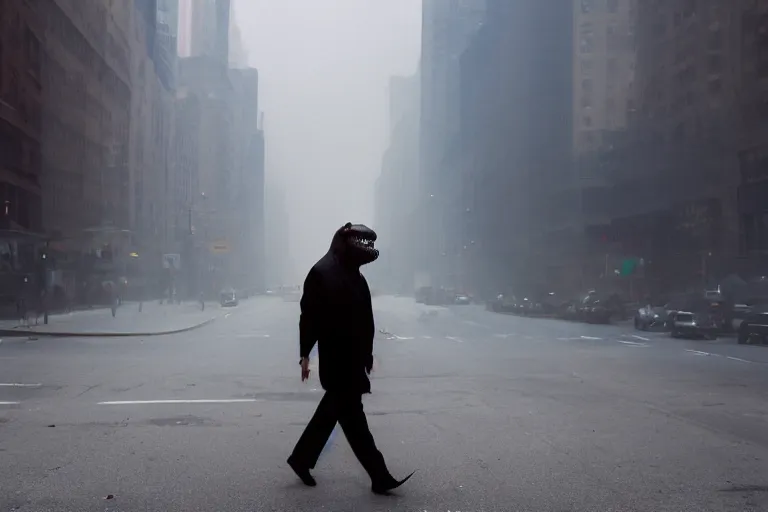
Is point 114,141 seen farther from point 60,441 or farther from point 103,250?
point 60,441

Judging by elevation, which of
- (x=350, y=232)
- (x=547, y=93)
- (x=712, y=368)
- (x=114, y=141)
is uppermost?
(x=547, y=93)

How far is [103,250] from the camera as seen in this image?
68625mm

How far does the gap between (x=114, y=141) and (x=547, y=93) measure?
54.5m

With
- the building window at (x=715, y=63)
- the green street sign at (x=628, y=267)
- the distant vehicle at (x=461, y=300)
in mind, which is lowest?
the distant vehicle at (x=461, y=300)

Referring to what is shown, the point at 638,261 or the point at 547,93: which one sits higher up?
the point at 547,93

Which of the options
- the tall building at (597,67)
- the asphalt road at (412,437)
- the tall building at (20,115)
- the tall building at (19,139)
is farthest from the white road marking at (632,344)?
the tall building at (597,67)

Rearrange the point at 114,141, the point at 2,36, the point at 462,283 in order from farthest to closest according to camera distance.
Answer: the point at 462,283, the point at 114,141, the point at 2,36

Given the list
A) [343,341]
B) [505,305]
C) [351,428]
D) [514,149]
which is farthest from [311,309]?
[514,149]

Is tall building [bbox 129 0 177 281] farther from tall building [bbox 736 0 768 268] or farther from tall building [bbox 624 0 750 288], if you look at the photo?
tall building [bbox 736 0 768 268]

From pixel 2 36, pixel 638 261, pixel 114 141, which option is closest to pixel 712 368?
pixel 2 36

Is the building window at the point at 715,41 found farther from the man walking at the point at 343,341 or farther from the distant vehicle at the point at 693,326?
the man walking at the point at 343,341

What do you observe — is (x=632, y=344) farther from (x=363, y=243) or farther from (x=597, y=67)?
(x=597, y=67)

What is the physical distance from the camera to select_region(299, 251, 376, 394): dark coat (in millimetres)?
6461

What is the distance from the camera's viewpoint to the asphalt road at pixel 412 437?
6578mm
